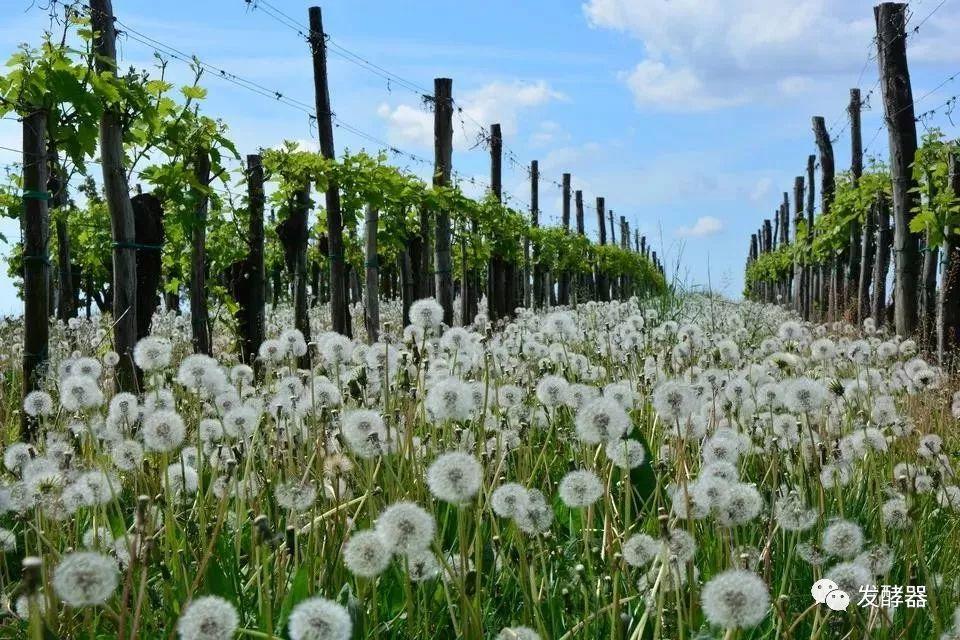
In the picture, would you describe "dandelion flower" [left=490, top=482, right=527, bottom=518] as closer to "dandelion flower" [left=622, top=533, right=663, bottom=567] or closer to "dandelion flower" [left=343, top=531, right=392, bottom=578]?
"dandelion flower" [left=622, top=533, right=663, bottom=567]

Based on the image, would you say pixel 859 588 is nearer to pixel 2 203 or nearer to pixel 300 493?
pixel 300 493

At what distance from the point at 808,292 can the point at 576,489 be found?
3667 cm

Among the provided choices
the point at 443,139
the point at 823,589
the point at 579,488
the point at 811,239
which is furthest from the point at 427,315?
the point at 811,239

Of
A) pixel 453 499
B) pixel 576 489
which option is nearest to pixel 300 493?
pixel 453 499

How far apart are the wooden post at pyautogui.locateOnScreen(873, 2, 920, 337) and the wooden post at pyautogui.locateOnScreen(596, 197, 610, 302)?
1066 inches

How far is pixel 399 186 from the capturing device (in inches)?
554

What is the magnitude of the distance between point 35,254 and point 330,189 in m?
6.76

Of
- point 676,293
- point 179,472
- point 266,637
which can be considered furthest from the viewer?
point 676,293

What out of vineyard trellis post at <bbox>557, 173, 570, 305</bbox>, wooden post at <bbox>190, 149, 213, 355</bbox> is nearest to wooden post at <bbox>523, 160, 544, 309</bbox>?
vineyard trellis post at <bbox>557, 173, 570, 305</bbox>

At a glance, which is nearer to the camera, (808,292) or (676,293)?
(676,293)

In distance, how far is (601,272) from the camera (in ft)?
141

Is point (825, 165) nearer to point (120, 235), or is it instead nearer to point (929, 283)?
point (929, 283)

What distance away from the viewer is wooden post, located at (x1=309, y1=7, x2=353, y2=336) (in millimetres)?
13305

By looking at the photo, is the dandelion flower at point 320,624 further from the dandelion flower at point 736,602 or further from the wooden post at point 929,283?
the wooden post at point 929,283
